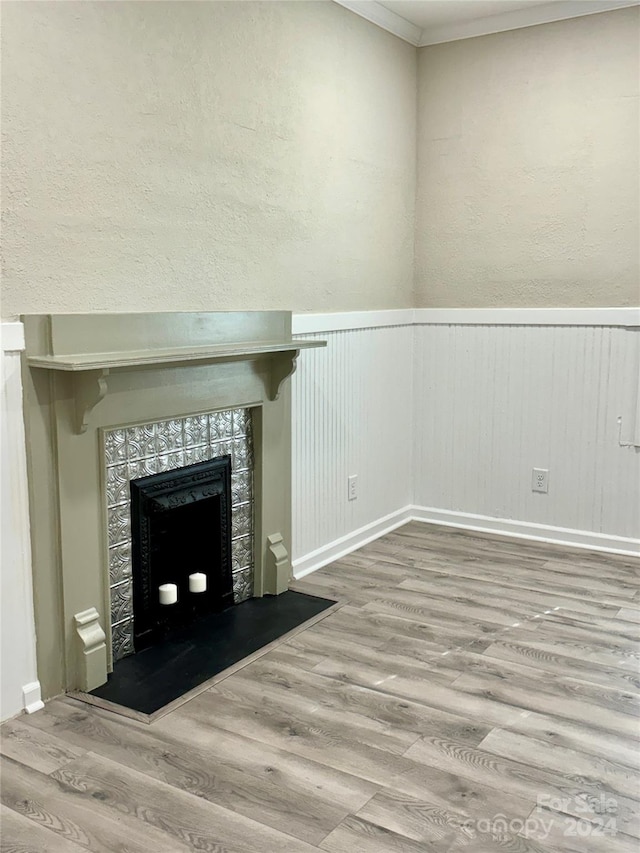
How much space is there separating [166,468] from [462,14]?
2720 mm

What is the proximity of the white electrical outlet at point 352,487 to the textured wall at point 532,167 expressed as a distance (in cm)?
110

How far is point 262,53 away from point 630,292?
2010mm

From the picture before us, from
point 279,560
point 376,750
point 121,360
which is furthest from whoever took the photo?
point 279,560

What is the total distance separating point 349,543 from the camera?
158 inches

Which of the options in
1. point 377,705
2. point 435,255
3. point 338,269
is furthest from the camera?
point 435,255

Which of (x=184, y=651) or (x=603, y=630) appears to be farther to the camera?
(x=603, y=630)

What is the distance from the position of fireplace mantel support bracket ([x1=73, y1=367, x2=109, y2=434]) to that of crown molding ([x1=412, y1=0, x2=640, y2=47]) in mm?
2839

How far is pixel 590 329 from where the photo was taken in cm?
399

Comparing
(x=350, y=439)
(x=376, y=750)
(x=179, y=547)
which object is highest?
(x=350, y=439)

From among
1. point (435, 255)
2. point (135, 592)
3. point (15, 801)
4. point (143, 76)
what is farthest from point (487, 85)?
point (15, 801)

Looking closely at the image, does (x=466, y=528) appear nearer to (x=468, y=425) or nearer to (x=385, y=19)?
(x=468, y=425)

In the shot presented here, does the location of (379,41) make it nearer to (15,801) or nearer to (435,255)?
(435,255)

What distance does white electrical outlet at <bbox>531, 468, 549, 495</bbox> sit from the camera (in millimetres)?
4184

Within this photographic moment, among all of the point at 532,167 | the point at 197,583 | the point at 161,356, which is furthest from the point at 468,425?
the point at 161,356
